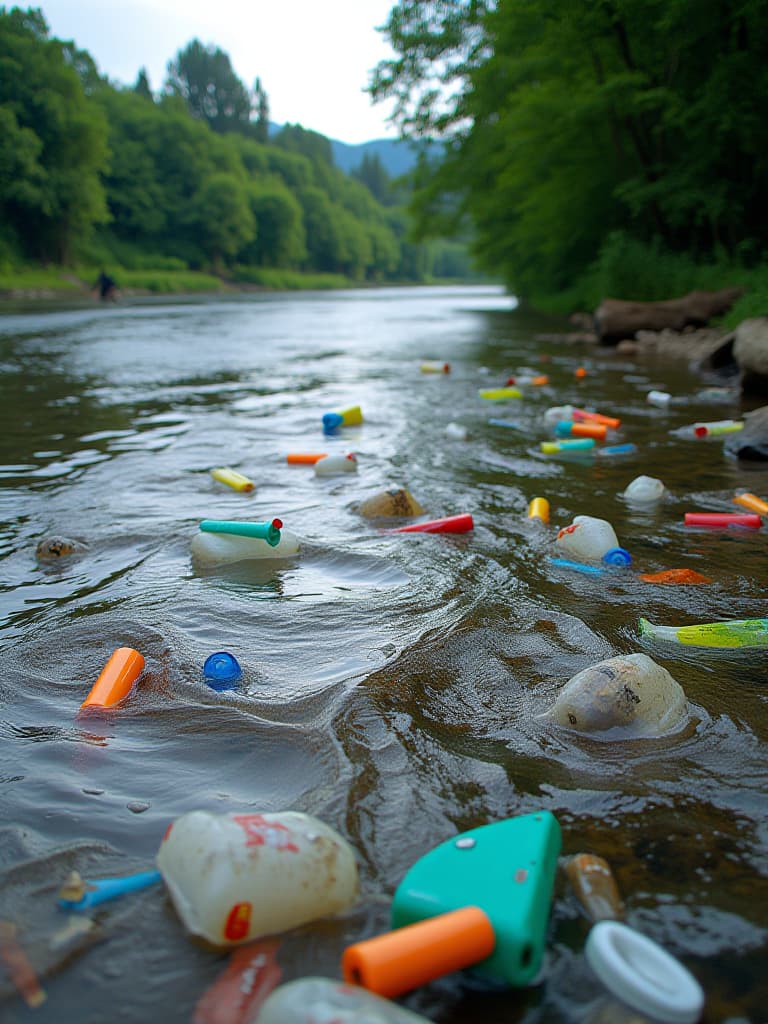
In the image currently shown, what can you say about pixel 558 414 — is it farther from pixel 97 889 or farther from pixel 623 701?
pixel 97 889

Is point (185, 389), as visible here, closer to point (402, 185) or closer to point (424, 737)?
point (424, 737)

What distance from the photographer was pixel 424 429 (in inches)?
341

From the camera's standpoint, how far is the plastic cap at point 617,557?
429 centimetres

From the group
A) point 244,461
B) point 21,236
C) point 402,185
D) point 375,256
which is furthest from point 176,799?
point 375,256

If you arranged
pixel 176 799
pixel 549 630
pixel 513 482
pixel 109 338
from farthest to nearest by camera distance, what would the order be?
pixel 109 338 → pixel 513 482 → pixel 549 630 → pixel 176 799

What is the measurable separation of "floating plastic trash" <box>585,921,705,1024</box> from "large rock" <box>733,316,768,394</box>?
922 centimetres

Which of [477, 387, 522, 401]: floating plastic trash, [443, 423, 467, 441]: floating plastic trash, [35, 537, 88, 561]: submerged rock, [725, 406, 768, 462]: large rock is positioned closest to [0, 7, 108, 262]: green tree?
[477, 387, 522, 401]: floating plastic trash

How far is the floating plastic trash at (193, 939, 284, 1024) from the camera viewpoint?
1.62 metres

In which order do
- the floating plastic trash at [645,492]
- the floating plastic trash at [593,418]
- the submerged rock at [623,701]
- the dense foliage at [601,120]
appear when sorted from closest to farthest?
the submerged rock at [623,701] → the floating plastic trash at [645,492] → the floating plastic trash at [593,418] → the dense foliage at [601,120]

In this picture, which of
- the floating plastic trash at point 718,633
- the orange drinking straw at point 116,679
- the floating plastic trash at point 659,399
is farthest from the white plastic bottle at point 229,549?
the floating plastic trash at point 659,399

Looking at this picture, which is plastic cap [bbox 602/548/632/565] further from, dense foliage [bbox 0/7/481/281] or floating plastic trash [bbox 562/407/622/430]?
dense foliage [bbox 0/7/481/281]

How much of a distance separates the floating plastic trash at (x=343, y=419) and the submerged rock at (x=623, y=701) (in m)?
6.12

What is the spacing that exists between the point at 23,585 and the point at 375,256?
12030 cm

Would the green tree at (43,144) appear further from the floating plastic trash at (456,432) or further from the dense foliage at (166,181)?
the floating plastic trash at (456,432)
